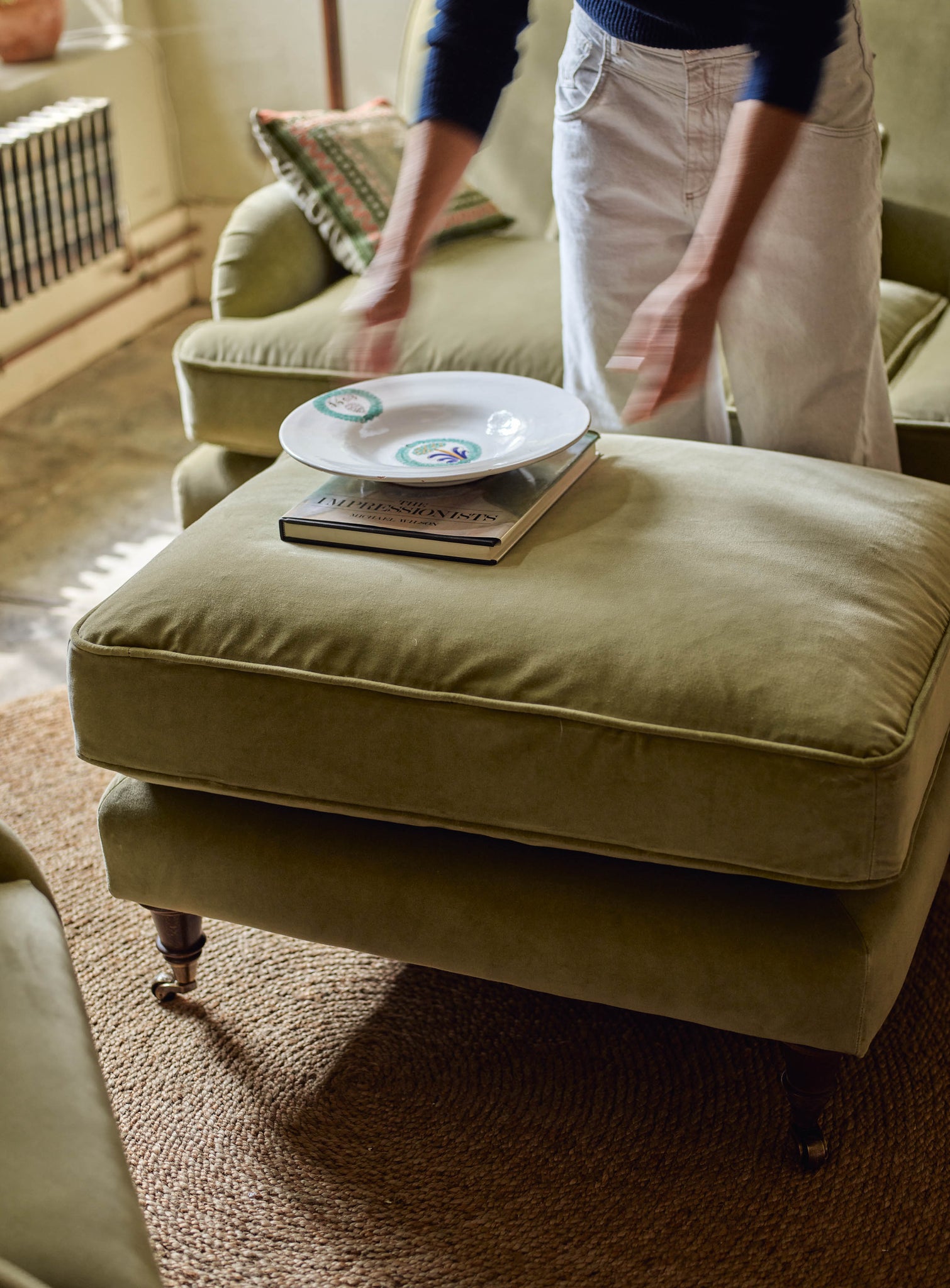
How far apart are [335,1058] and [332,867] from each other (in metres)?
0.21

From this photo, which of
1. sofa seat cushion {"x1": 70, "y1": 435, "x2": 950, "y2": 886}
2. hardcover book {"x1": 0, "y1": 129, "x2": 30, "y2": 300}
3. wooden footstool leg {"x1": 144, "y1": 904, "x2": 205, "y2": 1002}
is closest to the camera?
sofa seat cushion {"x1": 70, "y1": 435, "x2": 950, "y2": 886}

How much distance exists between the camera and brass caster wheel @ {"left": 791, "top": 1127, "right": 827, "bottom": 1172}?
3.26 ft

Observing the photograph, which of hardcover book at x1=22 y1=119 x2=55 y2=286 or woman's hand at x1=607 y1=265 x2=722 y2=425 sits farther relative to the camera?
hardcover book at x1=22 y1=119 x2=55 y2=286

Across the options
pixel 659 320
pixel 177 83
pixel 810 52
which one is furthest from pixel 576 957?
pixel 177 83

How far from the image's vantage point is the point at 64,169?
274cm

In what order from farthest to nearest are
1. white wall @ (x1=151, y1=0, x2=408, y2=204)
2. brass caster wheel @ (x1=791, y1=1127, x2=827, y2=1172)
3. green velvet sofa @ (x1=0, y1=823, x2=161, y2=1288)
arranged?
white wall @ (x1=151, y1=0, x2=408, y2=204) < brass caster wheel @ (x1=791, y1=1127, x2=827, y2=1172) < green velvet sofa @ (x1=0, y1=823, x2=161, y2=1288)

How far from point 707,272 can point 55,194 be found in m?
2.21

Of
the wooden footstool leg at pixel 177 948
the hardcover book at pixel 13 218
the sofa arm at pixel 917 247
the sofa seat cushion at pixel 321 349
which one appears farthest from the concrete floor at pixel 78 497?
the sofa arm at pixel 917 247

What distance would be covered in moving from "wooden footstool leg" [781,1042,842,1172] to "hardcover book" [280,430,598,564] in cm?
45

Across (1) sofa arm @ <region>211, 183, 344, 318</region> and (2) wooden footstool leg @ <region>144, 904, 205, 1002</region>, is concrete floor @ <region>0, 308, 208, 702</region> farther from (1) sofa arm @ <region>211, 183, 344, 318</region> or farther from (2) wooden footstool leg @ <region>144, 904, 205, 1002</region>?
(2) wooden footstool leg @ <region>144, 904, 205, 1002</region>

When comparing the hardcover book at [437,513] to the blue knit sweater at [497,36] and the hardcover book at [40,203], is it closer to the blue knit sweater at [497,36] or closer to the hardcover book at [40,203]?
the blue knit sweater at [497,36]

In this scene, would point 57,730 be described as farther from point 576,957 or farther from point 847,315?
point 847,315

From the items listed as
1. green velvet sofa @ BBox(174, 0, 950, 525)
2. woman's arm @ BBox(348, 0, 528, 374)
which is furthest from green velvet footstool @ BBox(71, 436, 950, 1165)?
green velvet sofa @ BBox(174, 0, 950, 525)

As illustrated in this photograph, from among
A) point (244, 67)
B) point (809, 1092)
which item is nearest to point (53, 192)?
point (244, 67)
